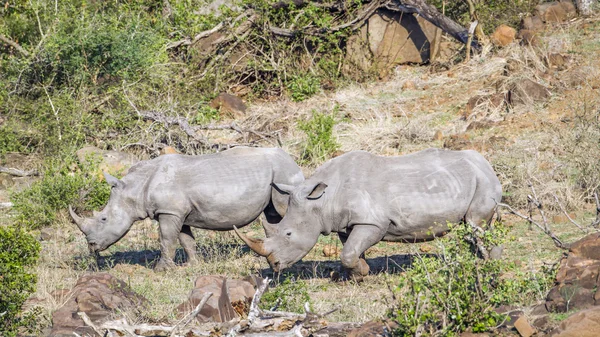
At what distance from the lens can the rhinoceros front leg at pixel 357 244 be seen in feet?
28.1

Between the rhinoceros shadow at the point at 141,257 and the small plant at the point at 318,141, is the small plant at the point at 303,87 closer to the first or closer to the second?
the small plant at the point at 318,141

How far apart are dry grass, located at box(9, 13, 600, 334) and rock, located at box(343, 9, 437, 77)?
1.33ft

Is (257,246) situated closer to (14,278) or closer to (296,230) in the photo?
(296,230)

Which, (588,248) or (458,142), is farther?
(458,142)

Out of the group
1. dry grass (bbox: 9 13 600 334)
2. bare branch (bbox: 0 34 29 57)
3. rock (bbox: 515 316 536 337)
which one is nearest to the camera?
rock (bbox: 515 316 536 337)

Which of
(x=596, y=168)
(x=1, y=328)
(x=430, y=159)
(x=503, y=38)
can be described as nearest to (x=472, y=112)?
(x=503, y=38)

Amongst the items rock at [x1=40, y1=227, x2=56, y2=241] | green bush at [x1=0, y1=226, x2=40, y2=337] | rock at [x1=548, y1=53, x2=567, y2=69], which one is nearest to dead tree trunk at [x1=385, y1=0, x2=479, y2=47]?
rock at [x1=548, y1=53, x2=567, y2=69]

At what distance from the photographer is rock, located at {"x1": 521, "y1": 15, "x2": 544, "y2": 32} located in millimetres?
17703

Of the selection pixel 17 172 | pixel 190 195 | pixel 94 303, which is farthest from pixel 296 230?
pixel 17 172

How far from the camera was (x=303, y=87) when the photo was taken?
17656mm

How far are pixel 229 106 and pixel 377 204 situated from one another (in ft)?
28.4

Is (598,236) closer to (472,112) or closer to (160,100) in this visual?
(472,112)

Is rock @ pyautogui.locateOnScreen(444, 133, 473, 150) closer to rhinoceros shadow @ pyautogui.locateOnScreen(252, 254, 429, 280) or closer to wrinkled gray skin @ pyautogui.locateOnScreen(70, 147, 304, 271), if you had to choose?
rhinoceros shadow @ pyautogui.locateOnScreen(252, 254, 429, 280)

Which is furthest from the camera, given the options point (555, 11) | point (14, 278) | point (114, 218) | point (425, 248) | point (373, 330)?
point (555, 11)
